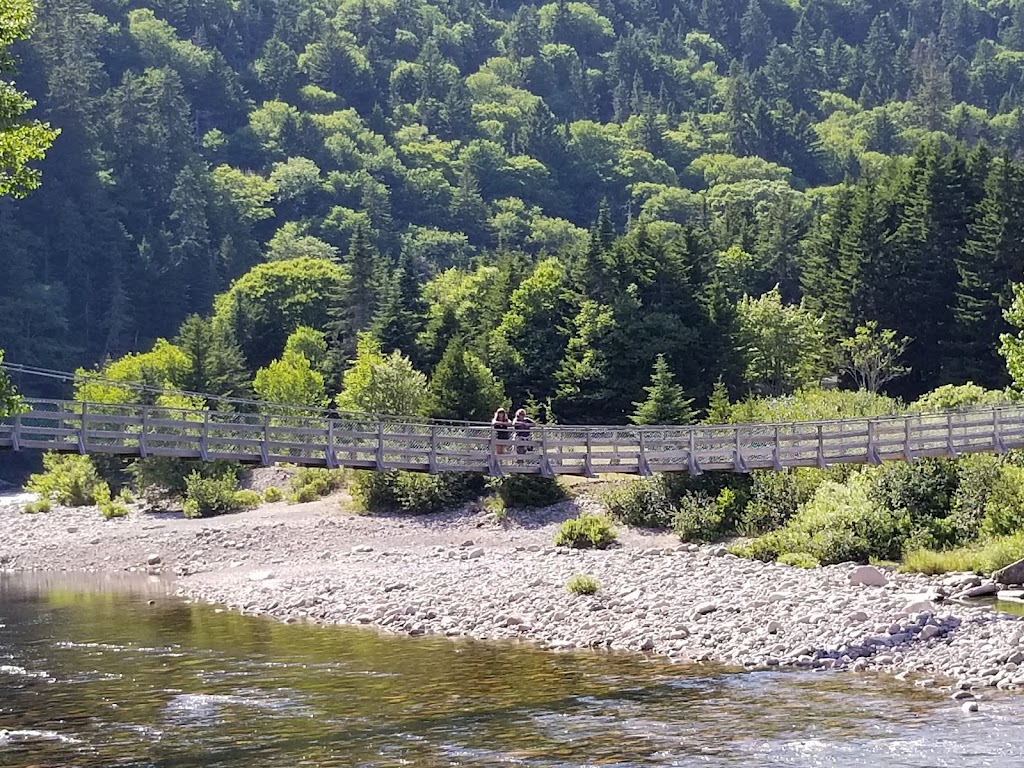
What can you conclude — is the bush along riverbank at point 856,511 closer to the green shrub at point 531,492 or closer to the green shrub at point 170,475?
the green shrub at point 531,492

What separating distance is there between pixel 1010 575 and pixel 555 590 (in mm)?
8841

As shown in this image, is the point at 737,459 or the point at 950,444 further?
the point at 950,444

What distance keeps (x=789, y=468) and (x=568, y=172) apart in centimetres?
14837

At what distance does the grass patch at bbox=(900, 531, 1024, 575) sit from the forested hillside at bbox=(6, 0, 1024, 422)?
22.3 m

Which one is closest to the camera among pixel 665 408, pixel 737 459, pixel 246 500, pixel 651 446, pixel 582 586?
pixel 582 586

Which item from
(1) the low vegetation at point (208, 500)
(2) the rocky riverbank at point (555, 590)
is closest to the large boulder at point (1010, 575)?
(2) the rocky riverbank at point (555, 590)

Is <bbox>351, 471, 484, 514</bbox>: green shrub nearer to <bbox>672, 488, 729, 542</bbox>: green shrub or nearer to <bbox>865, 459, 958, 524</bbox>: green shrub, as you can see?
<bbox>672, 488, 729, 542</bbox>: green shrub

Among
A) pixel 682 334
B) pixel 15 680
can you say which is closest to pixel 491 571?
pixel 15 680

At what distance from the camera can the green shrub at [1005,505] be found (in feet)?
107

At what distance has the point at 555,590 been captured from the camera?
102 ft

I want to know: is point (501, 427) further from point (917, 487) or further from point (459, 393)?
point (459, 393)

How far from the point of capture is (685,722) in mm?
20250

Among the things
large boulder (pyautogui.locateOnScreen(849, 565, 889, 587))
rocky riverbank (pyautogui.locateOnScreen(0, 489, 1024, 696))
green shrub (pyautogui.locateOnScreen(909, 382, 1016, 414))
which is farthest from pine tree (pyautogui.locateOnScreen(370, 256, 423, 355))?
large boulder (pyautogui.locateOnScreen(849, 565, 889, 587))

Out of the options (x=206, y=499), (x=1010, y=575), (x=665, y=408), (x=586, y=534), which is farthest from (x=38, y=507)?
(x=1010, y=575)
